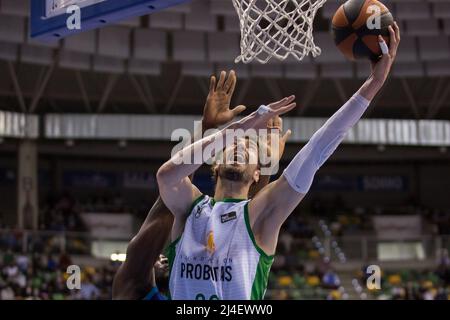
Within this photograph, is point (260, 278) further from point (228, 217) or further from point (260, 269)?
point (228, 217)

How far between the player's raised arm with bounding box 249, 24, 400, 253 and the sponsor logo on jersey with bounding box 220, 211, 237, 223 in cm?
7

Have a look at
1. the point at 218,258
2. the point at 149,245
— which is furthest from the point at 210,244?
the point at 149,245

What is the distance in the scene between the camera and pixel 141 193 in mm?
20359

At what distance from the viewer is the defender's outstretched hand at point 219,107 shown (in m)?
2.94

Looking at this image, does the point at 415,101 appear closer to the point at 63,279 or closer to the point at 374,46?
the point at 63,279

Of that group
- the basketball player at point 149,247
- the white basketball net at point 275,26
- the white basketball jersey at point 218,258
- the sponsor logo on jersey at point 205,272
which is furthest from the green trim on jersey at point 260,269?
the white basketball net at point 275,26

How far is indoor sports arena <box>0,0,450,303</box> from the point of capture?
109 inches

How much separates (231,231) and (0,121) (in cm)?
1496

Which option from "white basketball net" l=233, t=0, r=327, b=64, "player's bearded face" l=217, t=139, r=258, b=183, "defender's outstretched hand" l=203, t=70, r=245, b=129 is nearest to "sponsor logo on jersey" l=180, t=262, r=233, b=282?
"player's bearded face" l=217, t=139, r=258, b=183

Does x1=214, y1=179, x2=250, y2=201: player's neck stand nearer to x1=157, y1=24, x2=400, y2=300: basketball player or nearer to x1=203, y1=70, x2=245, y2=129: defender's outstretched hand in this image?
x1=157, y1=24, x2=400, y2=300: basketball player

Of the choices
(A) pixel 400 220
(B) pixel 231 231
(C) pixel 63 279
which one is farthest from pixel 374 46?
(A) pixel 400 220

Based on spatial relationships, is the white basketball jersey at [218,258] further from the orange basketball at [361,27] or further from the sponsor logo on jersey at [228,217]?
the orange basketball at [361,27]

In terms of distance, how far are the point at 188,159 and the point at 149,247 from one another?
0.49 m

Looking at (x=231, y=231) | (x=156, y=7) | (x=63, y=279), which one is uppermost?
(x=156, y=7)
